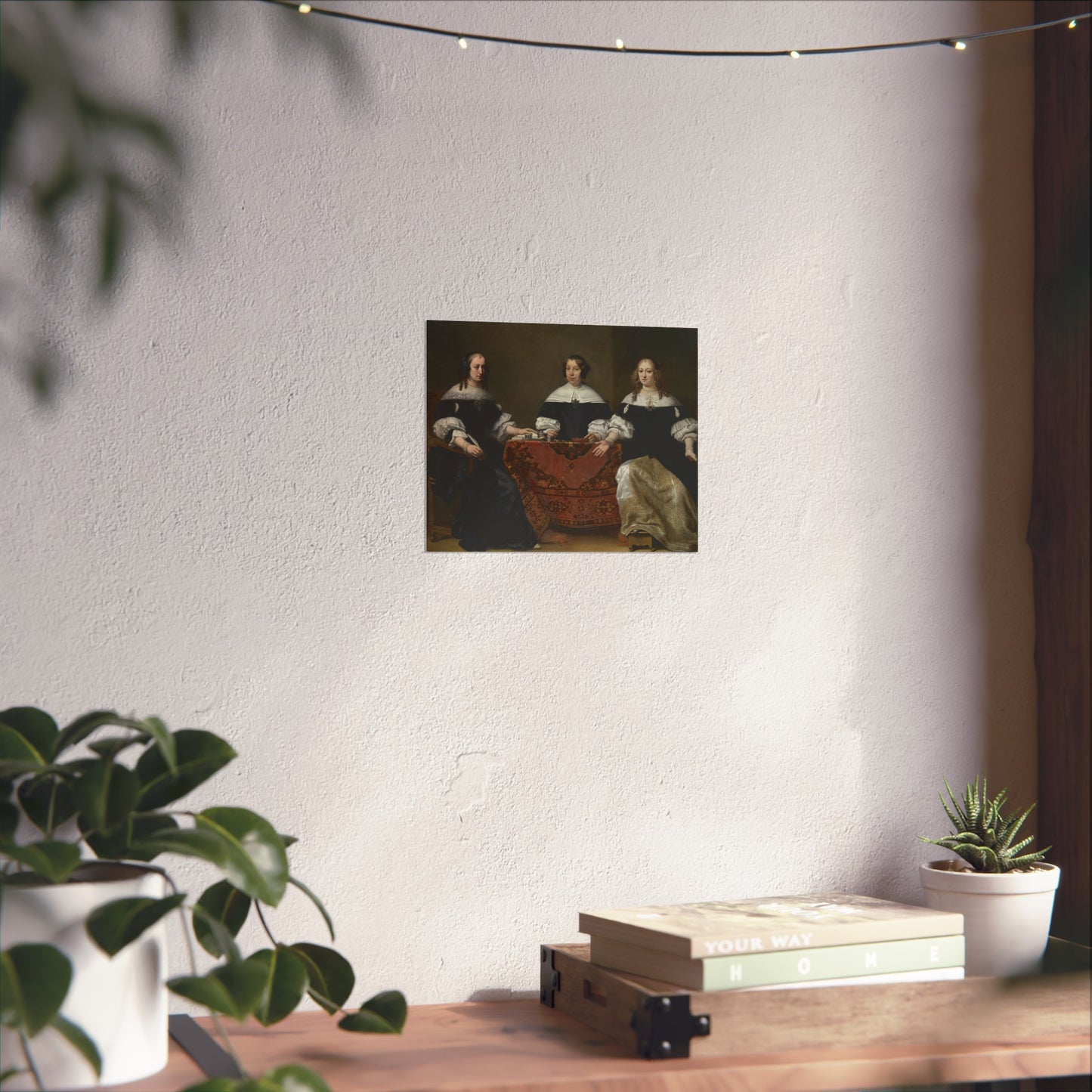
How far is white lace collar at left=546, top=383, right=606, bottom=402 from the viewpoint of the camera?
1438 mm

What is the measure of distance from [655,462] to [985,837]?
601 millimetres

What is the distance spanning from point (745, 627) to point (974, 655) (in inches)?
12.5

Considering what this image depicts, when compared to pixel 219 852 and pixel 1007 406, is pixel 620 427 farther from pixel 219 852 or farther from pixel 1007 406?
pixel 219 852

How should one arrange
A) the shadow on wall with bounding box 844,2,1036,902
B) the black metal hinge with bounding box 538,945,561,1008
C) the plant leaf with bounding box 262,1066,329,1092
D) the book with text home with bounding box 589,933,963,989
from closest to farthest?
the plant leaf with bounding box 262,1066,329,1092
the book with text home with bounding box 589,933,963,989
the black metal hinge with bounding box 538,945,561,1008
the shadow on wall with bounding box 844,2,1036,902

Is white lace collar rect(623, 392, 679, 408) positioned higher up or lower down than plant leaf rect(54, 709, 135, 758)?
higher up

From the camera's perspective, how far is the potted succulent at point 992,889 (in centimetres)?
135

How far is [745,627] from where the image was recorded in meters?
1.48

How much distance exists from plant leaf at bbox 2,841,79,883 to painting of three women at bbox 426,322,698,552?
23.5 inches

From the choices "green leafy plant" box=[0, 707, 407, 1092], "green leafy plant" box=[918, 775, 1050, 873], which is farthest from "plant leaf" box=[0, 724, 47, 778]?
"green leafy plant" box=[918, 775, 1050, 873]

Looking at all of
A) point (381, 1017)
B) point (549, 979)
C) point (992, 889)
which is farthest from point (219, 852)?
point (992, 889)

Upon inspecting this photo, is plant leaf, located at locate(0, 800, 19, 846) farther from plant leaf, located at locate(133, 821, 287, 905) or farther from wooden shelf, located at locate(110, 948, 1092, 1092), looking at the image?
wooden shelf, located at locate(110, 948, 1092, 1092)

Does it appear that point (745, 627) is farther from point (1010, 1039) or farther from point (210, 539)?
point (210, 539)

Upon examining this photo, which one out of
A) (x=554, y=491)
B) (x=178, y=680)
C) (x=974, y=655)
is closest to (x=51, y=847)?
(x=178, y=680)

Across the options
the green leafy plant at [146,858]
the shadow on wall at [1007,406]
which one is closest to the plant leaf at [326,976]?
the green leafy plant at [146,858]
